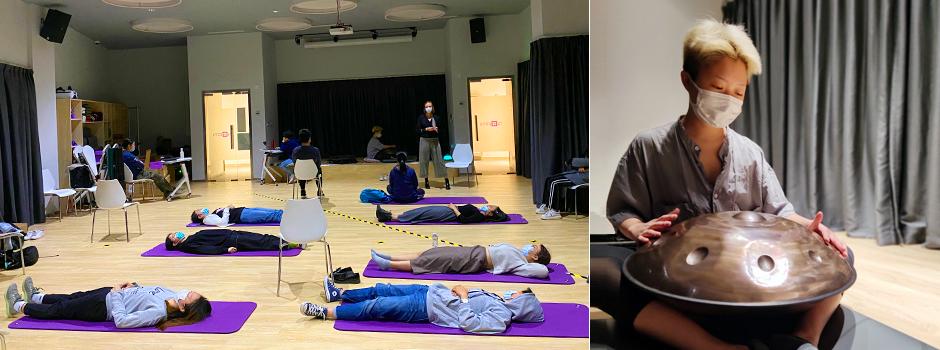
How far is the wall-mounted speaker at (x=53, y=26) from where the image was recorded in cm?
823

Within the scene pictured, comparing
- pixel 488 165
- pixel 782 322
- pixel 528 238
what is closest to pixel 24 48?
pixel 528 238

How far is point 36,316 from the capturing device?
3.68 m

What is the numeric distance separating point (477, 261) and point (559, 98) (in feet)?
9.74

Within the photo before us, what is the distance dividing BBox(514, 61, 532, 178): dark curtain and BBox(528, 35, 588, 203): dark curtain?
11.4ft

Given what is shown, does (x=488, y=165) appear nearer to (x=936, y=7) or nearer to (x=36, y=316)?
(x=36, y=316)

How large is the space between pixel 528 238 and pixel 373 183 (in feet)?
19.9

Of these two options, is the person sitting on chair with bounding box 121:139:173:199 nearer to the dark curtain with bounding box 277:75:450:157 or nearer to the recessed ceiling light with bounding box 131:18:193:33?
the recessed ceiling light with bounding box 131:18:193:33

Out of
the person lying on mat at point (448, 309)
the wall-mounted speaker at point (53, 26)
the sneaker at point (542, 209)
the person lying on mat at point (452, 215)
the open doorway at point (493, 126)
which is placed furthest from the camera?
the open doorway at point (493, 126)

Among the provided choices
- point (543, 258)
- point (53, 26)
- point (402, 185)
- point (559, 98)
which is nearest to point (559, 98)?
point (559, 98)

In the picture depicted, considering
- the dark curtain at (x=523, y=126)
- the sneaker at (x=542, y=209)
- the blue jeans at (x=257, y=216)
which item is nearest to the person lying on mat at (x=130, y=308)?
the blue jeans at (x=257, y=216)

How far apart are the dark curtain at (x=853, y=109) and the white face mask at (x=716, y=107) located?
3 centimetres

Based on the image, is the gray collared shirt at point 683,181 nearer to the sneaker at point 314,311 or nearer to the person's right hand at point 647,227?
the person's right hand at point 647,227

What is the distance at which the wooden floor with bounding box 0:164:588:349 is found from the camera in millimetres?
3273

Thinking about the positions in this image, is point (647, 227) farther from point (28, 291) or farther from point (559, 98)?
point (559, 98)
